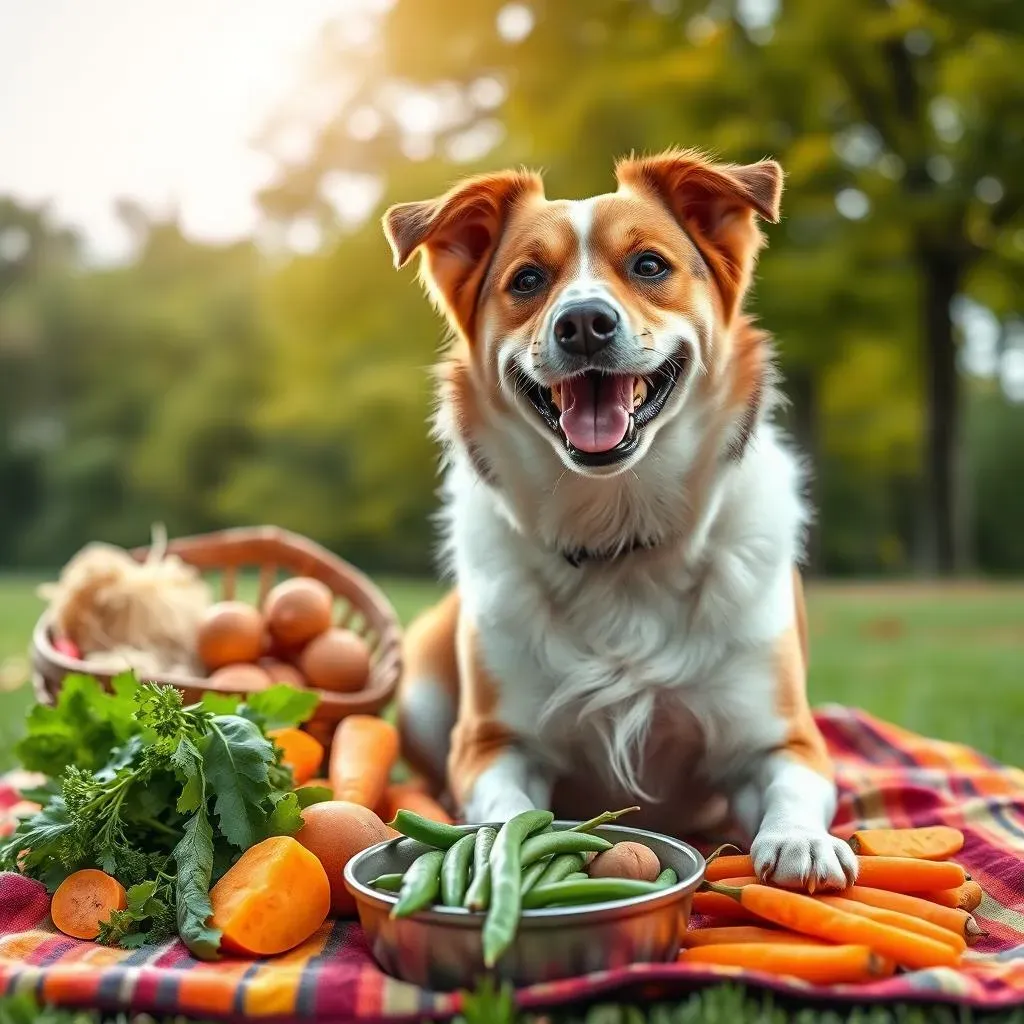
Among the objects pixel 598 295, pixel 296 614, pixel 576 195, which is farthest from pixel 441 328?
pixel 598 295

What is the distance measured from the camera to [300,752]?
3.21 meters

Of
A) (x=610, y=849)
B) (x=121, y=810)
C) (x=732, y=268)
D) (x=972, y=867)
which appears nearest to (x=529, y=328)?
(x=732, y=268)

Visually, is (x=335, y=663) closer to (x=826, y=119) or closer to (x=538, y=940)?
(x=538, y=940)

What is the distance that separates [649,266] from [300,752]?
63.8 inches

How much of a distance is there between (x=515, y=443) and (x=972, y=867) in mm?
1515

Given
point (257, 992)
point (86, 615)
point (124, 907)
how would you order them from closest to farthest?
1. point (257, 992)
2. point (124, 907)
3. point (86, 615)

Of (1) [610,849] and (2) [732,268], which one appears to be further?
(2) [732,268]

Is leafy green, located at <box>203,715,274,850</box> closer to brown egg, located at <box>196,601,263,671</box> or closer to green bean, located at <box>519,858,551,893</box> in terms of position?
green bean, located at <box>519,858,551,893</box>

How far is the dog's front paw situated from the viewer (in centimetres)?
235

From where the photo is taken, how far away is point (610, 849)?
89.0 inches

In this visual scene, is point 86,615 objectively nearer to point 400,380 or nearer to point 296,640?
point 296,640

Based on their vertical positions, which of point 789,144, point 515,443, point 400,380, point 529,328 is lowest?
point 400,380

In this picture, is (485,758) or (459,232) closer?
(485,758)

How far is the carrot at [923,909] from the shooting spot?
7.60ft
